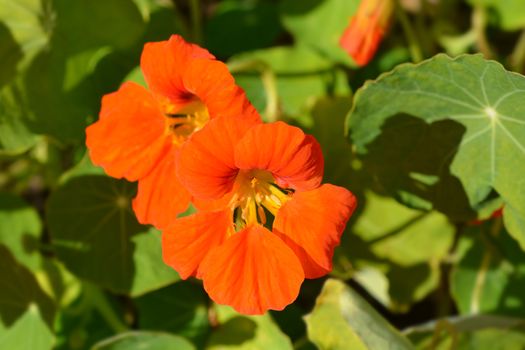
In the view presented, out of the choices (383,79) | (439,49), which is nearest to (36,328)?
(383,79)

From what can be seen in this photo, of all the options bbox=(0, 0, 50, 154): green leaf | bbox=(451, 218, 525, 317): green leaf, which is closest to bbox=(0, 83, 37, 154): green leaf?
bbox=(0, 0, 50, 154): green leaf

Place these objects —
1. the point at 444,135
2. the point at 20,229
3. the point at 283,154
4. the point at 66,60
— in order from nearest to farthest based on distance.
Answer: the point at 283,154 < the point at 444,135 < the point at 66,60 < the point at 20,229

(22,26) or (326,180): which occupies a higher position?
(22,26)

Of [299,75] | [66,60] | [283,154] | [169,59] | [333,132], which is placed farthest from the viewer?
[299,75]

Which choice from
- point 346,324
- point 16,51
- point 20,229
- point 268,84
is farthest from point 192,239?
point 20,229

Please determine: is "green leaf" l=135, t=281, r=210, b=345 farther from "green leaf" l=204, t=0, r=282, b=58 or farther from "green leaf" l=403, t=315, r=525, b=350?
"green leaf" l=204, t=0, r=282, b=58

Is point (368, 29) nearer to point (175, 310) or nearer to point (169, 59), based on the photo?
point (169, 59)

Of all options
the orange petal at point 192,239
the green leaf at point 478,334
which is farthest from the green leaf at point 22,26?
the green leaf at point 478,334
